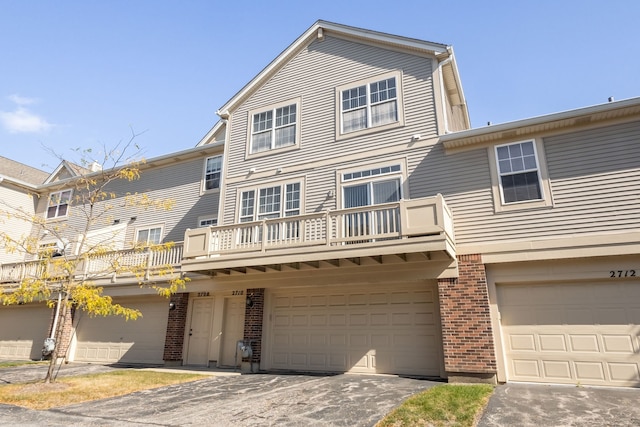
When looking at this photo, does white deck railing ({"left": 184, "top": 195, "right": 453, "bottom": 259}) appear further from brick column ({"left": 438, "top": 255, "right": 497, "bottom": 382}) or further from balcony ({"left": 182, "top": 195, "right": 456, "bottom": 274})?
brick column ({"left": 438, "top": 255, "right": 497, "bottom": 382})

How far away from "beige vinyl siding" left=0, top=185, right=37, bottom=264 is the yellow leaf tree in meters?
0.23

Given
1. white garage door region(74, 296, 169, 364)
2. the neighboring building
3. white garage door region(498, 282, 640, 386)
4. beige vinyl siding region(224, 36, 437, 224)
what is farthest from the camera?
white garage door region(74, 296, 169, 364)

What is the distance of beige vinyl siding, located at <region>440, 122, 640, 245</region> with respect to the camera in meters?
9.59

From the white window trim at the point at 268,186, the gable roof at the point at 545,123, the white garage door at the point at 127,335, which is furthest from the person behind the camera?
the white garage door at the point at 127,335

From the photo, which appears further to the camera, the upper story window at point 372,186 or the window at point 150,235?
the window at point 150,235

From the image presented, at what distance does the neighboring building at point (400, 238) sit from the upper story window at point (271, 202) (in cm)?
6

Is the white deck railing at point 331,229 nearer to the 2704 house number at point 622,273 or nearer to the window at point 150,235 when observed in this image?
the 2704 house number at point 622,273

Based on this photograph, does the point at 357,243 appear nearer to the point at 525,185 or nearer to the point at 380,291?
the point at 380,291

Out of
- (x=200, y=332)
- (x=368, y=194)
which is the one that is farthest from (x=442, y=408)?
(x=200, y=332)

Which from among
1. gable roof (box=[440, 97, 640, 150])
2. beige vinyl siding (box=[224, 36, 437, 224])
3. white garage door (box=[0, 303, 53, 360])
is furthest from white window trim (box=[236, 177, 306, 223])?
white garage door (box=[0, 303, 53, 360])

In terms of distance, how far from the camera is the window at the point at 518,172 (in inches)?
413

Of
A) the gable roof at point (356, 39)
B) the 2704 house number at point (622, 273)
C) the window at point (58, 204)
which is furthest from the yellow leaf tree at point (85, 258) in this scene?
the 2704 house number at point (622, 273)

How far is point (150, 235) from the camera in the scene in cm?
1745

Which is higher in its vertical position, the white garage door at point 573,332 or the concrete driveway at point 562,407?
the white garage door at point 573,332
